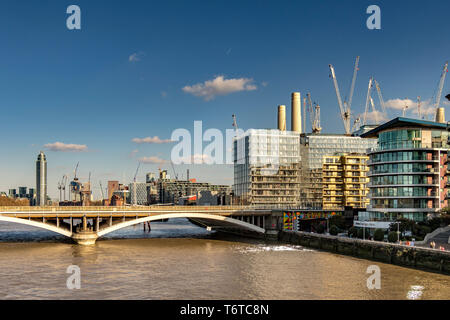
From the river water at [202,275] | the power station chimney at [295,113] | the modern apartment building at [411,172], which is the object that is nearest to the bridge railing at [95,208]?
the river water at [202,275]

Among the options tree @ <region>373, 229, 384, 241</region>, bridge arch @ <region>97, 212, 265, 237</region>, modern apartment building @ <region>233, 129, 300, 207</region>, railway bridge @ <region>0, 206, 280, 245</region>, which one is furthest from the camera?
modern apartment building @ <region>233, 129, 300, 207</region>

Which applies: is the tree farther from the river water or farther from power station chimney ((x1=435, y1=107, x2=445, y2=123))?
power station chimney ((x1=435, y1=107, x2=445, y2=123))

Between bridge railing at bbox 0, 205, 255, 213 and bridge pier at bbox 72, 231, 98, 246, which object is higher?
bridge railing at bbox 0, 205, 255, 213

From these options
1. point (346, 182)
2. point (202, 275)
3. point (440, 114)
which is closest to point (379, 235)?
point (202, 275)

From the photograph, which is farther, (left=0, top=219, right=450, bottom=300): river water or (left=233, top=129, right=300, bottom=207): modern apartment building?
(left=233, top=129, right=300, bottom=207): modern apartment building

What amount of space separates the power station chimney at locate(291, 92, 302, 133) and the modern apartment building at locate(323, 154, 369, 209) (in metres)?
20.9

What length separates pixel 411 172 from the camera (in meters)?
81.4

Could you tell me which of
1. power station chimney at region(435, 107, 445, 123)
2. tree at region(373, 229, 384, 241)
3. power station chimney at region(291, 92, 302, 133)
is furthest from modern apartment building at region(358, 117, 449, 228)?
power station chimney at region(435, 107, 445, 123)

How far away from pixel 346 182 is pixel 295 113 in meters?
33.8

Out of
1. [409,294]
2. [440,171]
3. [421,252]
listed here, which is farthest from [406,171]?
[409,294]

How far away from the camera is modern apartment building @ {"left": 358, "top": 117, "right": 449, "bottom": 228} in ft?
267
